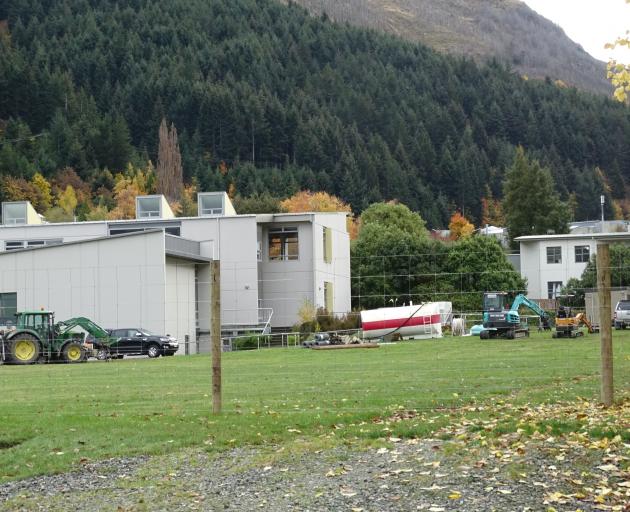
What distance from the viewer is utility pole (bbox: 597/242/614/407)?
1572cm

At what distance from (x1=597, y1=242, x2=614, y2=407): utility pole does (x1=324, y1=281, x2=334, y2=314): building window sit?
181 ft

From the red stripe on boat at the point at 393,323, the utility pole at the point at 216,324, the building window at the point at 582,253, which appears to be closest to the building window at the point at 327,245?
the red stripe on boat at the point at 393,323

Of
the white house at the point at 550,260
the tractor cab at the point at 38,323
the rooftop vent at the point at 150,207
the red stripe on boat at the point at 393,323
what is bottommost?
the red stripe on boat at the point at 393,323

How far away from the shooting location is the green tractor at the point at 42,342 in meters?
48.6

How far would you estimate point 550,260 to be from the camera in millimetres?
92375

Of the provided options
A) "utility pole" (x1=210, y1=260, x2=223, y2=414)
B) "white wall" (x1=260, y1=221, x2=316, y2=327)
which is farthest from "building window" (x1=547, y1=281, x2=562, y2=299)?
"utility pole" (x1=210, y1=260, x2=223, y2=414)

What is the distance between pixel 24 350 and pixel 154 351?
7003 millimetres

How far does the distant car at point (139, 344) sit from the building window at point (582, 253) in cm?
4059

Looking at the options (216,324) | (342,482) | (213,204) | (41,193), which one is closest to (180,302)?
(213,204)

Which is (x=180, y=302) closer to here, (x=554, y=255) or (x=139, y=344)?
(x=139, y=344)

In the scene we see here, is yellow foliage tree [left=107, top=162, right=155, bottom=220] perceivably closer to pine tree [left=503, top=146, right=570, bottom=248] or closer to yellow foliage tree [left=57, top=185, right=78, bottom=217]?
yellow foliage tree [left=57, top=185, right=78, bottom=217]

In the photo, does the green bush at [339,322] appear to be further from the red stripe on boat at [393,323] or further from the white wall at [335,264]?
the white wall at [335,264]

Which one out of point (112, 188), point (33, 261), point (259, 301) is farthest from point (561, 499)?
point (112, 188)

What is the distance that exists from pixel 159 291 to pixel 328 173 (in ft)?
402
